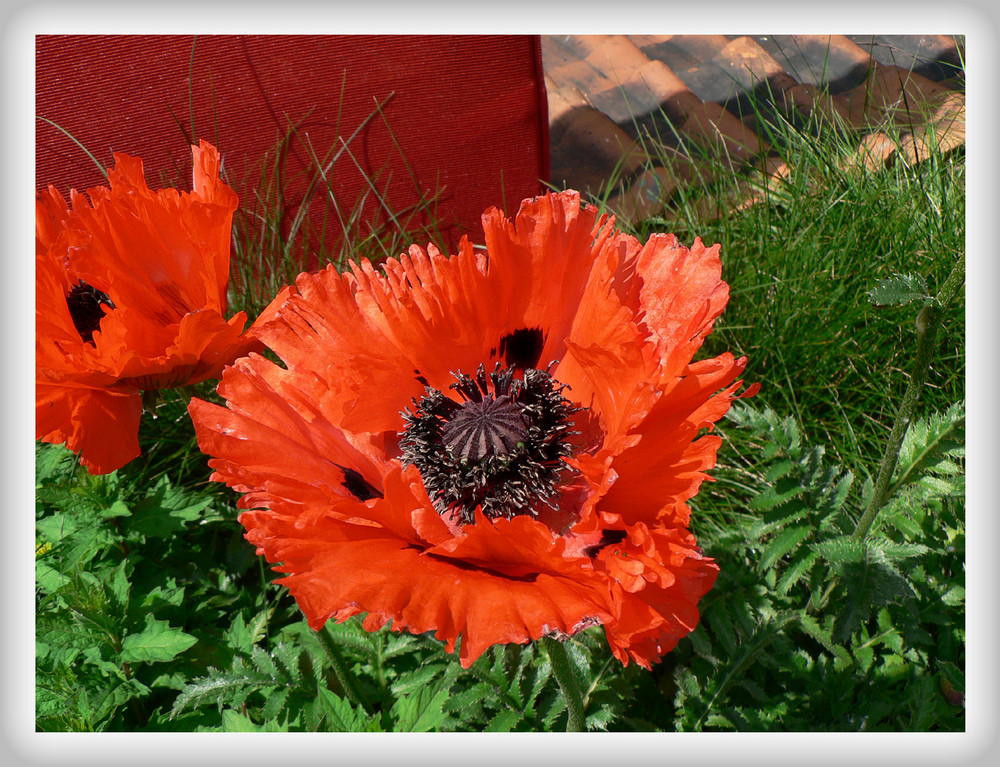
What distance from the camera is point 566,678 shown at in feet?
4.37

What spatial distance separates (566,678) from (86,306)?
1060mm

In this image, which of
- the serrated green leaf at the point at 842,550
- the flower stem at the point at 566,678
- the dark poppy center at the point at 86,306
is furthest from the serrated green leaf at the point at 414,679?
the dark poppy center at the point at 86,306

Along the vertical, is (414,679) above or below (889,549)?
below


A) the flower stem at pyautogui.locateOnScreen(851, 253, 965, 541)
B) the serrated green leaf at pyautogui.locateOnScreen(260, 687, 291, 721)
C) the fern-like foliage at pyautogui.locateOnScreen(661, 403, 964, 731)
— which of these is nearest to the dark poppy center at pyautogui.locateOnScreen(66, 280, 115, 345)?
the serrated green leaf at pyautogui.locateOnScreen(260, 687, 291, 721)

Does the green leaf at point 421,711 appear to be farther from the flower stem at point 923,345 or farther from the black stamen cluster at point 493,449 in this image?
the flower stem at point 923,345

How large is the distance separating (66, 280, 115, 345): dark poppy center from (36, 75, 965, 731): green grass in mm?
575

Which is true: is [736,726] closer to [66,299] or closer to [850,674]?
[850,674]

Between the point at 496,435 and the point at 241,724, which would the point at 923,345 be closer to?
the point at 496,435

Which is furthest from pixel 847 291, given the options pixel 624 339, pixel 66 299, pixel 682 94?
pixel 66 299

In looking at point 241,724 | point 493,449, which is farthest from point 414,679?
point 493,449

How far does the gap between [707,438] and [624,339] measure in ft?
0.59

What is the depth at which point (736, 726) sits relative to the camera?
67.4 inches

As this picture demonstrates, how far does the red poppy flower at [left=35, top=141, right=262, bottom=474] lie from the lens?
126cm

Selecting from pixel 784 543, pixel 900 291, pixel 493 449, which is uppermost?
pixel 900 291
